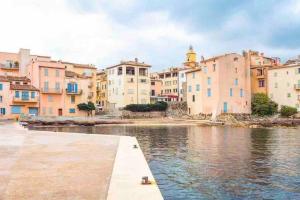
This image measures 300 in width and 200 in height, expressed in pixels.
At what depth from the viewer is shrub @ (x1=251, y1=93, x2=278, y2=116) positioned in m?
77.2

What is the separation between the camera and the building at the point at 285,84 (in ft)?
247

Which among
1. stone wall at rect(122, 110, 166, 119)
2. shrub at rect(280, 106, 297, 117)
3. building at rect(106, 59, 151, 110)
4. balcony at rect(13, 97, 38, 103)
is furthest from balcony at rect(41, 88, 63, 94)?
shrub at rect(280, 106, 297, 117)

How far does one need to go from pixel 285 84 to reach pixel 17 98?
55955mm

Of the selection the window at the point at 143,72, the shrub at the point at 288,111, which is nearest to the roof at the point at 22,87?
the window at the point at 143,72

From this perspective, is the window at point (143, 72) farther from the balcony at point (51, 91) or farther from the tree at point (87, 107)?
the balcony at point (51, 91)

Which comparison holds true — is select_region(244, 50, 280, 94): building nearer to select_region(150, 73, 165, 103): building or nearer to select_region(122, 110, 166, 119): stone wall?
select_region(122, 110, 166, 119): stone wall

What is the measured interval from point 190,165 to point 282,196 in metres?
6.68

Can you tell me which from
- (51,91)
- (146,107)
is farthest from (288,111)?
(51,91)

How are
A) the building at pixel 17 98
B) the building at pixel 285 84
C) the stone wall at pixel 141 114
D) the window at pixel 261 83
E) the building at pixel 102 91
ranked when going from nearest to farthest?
the building at pixel 17 98 < the building at pixel 285 84 < the stone wall at pixel 141 114 < the window at pixel 261 83 < the building at pixel 102 91

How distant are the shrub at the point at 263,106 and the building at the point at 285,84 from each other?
198 cm

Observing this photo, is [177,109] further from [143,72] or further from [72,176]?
[72,176]

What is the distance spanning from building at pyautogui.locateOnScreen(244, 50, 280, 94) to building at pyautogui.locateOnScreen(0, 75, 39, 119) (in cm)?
4668

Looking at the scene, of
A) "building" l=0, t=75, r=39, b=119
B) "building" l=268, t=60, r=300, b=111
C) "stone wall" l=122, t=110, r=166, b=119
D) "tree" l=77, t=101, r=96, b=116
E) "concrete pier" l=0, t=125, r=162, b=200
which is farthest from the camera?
"stone wall" l=122, t=110, r=166, b=119

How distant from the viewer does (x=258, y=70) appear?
83125 mm
